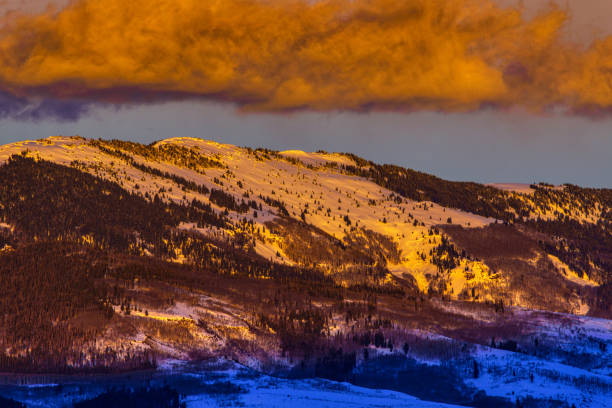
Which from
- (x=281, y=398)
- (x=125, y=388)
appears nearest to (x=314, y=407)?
(x=281, y=398)

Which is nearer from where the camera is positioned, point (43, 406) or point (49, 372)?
point (43, 406)

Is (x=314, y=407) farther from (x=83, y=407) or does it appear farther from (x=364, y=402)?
(x=83, y=407)

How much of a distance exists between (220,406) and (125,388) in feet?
59.5

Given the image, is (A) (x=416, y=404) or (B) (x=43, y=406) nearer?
(B) (x=43, y=406)

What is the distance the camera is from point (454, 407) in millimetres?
199000

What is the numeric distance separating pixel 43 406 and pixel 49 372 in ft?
48.9

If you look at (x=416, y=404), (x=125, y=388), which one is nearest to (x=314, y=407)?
(x=416, y=404)

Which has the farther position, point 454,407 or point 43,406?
point 454,407

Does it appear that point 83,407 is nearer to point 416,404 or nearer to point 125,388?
point 125,388

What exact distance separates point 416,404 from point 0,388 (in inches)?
2970

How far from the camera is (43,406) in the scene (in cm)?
18550

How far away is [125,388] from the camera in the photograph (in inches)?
7672

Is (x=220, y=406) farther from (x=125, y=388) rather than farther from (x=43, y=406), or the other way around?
(x=43, y=406)

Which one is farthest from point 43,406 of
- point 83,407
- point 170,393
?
point 170,393
